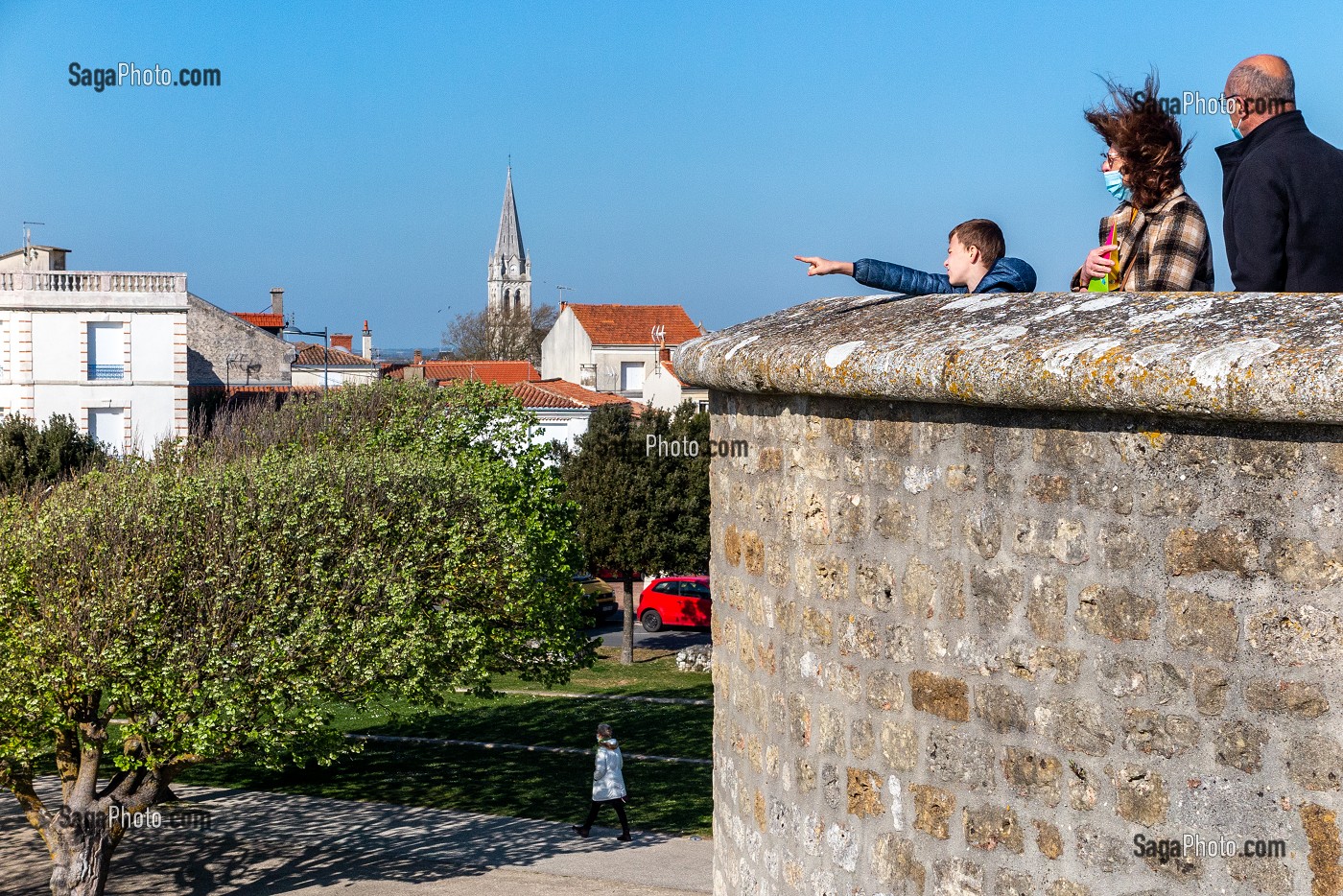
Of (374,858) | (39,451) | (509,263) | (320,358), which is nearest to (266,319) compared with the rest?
(320,358)

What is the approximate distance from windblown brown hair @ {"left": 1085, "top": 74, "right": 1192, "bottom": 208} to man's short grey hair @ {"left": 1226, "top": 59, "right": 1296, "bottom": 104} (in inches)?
9.1

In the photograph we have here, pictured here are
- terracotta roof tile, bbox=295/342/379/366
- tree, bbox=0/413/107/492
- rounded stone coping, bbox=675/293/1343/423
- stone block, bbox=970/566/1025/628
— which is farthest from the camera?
terracotta roof tile, bbox=295/342/379/366

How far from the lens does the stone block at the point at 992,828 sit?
3.36 meters

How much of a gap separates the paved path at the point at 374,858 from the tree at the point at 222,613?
57.8 inches

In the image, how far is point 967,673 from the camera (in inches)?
135

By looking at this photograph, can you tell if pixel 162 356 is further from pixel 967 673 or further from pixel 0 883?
pixel 967 673

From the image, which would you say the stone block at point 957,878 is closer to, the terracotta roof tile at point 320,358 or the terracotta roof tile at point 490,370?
the terracotta roof tile at point 320,358

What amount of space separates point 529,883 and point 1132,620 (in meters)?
11.3

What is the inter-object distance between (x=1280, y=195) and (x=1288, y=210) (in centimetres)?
5

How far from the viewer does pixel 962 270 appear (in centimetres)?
436

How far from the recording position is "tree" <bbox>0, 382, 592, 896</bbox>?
1143 cm

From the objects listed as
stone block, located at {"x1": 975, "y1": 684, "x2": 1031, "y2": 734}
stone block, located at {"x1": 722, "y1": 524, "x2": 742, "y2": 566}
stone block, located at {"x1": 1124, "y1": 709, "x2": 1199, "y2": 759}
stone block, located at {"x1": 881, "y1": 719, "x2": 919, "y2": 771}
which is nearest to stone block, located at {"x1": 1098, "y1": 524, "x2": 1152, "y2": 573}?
stone block, located at {"x1": 1124, "y1": 709, "x2": 1199, "y2": 759}

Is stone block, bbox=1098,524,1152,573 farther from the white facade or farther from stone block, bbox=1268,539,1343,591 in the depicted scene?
the white facade

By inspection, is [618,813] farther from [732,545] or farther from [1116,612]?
[1116,612]
